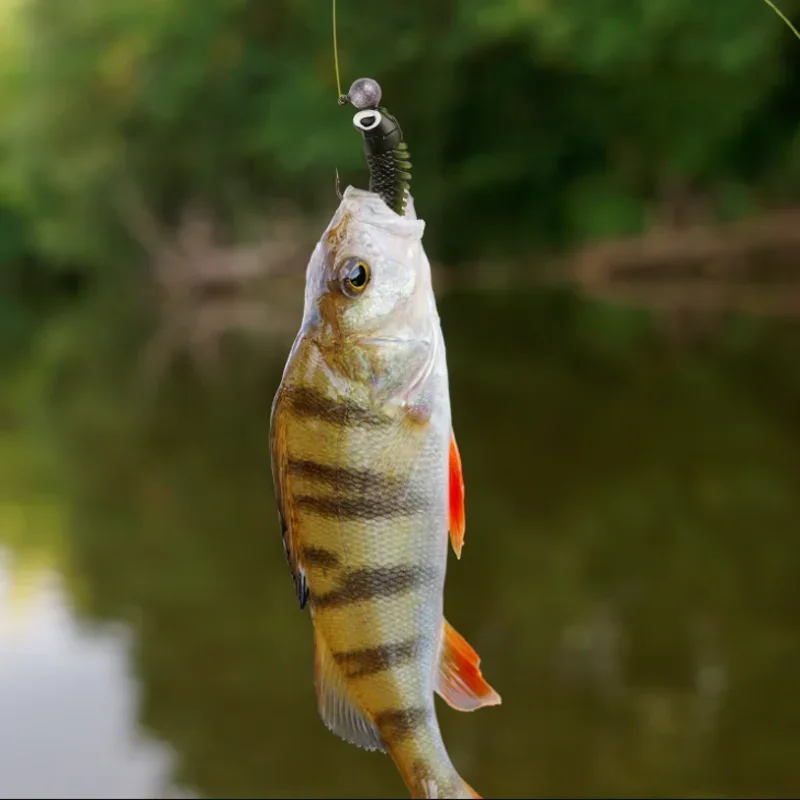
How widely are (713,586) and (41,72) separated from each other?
3635cm

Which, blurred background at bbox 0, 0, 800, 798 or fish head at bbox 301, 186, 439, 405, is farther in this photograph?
blurred background at bbox 0, 0, 800, 798

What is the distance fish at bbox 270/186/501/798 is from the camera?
6.45 ft

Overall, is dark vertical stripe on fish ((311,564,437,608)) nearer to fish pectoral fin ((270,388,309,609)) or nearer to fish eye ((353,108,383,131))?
fish pectoral fin ((270,388,309,609))

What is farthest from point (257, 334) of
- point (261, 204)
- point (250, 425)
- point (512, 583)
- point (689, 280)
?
point (261, 204)

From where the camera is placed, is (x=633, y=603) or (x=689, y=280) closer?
(x=633, y=603)

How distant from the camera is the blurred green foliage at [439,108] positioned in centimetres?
2555

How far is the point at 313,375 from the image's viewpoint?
1.98 metres

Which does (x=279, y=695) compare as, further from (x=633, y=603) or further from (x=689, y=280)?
(x=689, y=280)

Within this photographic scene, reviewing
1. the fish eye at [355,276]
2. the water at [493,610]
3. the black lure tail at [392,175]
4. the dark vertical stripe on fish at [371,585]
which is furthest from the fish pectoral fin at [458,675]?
the water at [493,610]

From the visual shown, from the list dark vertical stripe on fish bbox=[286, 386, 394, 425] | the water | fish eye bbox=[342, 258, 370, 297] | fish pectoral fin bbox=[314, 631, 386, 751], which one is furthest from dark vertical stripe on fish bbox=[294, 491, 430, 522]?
the water

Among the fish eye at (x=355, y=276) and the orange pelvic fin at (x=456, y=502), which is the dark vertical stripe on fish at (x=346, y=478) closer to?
the orange pelvic fin at (x=456, y=502)

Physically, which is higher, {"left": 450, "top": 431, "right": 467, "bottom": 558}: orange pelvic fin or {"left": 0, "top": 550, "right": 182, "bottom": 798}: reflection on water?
{"left": 450, "top": 431, "right": 467, "bottom": 558}: orange pelvic fin

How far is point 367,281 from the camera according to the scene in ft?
6.86

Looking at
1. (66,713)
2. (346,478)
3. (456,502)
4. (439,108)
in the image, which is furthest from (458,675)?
(439,108)
